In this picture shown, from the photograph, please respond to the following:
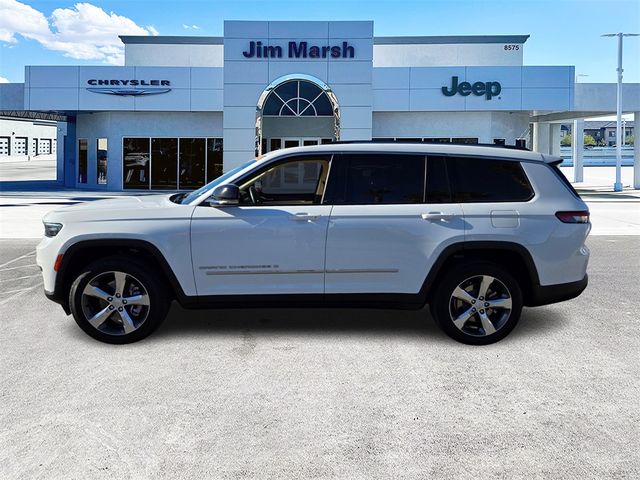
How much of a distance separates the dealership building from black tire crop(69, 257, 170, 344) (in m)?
23.2

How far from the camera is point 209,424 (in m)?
4.08

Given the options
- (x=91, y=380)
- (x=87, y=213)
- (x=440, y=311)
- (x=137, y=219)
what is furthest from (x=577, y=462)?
(x=87, y=213)

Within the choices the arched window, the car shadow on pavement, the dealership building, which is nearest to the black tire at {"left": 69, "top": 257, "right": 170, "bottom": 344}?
the car shadow on pavement

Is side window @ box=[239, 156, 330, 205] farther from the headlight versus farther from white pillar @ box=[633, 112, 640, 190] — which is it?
white pillar @ box=[633, 112, 640, 190]

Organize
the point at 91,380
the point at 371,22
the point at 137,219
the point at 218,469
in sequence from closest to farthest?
the point at 218,469 < the point at 91,380 < the point at 137,219 < the point at 371,22

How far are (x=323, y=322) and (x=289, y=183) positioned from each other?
4.71 feet

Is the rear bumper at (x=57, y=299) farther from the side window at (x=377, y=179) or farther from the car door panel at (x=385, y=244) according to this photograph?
the side window at (x=377, y=179)

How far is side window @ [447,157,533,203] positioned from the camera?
5973 millimetres

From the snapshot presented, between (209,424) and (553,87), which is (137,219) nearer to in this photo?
(209,424)

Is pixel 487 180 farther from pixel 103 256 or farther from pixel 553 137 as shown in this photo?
pixel 553 137

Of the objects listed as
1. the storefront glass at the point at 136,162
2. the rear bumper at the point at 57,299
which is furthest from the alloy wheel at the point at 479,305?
the storefront glass at the point at 136,162

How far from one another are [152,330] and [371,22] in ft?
81.8

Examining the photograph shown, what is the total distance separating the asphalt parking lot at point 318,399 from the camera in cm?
358

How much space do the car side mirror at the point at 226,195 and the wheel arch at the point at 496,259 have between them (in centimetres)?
180
